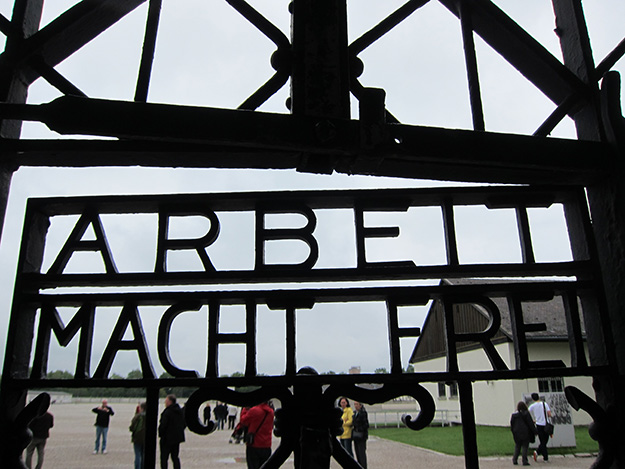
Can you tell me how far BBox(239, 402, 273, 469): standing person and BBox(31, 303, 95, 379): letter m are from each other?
5.93m

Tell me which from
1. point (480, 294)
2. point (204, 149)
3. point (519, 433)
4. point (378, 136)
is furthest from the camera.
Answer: point (519, 433)

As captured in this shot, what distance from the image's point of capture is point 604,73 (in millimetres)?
2641

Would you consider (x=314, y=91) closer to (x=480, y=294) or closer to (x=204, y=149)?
(x=204, y=149)

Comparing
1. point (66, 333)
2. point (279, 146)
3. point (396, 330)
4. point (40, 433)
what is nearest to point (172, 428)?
point (40, 433)

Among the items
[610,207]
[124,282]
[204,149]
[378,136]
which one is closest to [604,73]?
[610,207]

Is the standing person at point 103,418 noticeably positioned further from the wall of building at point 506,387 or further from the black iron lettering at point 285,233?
the wall of building at point 506,387

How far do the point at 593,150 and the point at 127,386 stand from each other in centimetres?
243

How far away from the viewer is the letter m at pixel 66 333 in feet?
7.70

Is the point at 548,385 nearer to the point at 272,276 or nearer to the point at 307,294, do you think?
the point at 307,294

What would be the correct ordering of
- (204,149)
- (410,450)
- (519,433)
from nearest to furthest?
1. (204,149)
2. (519,433)
3. (410,450)

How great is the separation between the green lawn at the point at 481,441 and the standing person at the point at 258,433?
8.15m

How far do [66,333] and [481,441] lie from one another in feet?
57.7

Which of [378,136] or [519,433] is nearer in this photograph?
[378,136]

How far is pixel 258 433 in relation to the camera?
7.94m
